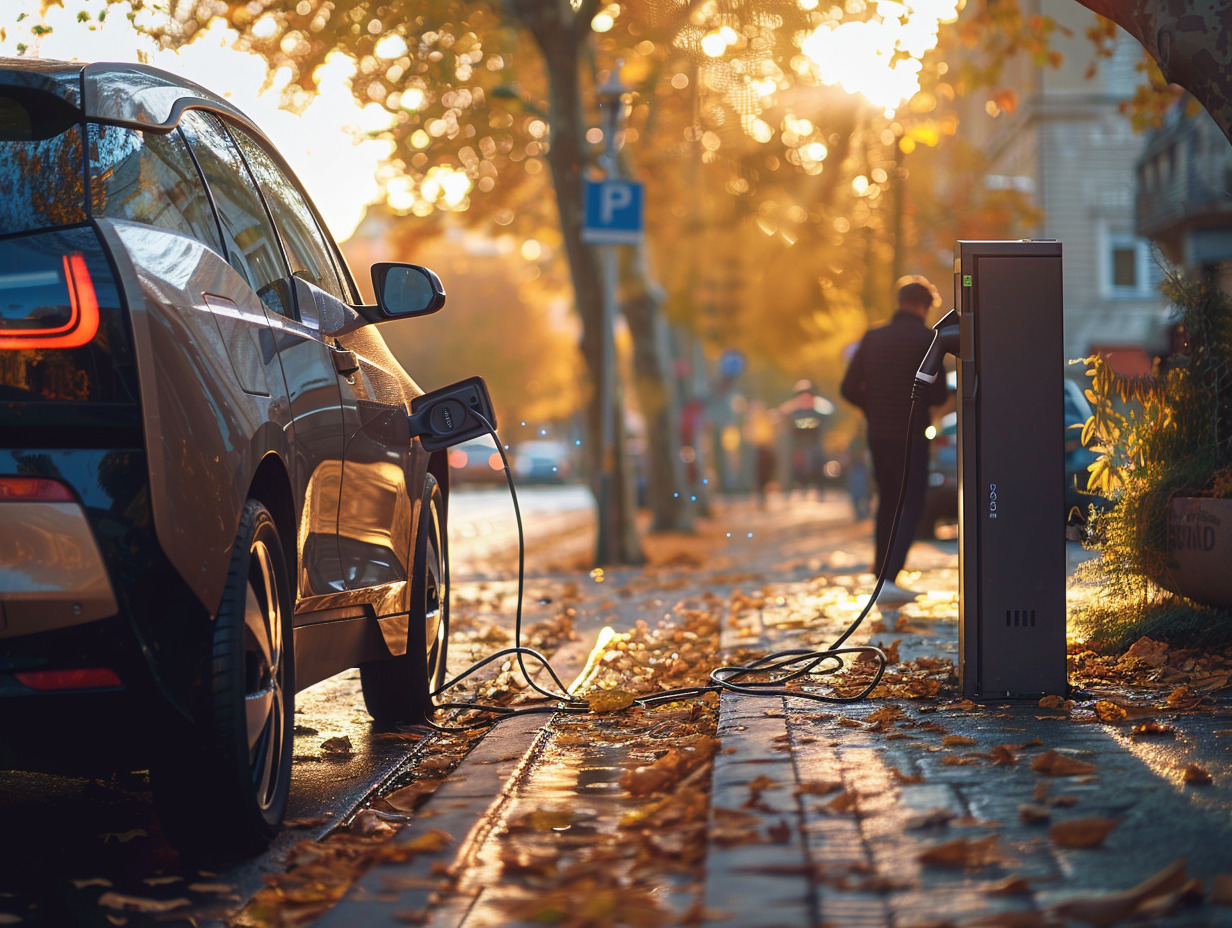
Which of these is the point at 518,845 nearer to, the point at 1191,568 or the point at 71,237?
the point at 71,237

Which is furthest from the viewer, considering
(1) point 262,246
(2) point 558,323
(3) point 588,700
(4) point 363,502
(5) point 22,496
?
(2) point 558,323

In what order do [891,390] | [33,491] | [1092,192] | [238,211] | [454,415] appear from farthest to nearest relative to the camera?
[1092,192], [891,390], [454,415], [238,211], [33,491]

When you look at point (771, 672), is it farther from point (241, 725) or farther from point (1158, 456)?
point (241, 725)

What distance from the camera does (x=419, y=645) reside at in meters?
6.13

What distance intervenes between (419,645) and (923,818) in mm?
2622

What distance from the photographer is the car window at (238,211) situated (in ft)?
15.1

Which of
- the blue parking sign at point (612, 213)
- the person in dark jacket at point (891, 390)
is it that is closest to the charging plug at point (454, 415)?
the person in dark jacket at point (891, 390)

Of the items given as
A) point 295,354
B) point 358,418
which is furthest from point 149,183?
point 358,418

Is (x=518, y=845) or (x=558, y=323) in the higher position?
(x=558, y=323)

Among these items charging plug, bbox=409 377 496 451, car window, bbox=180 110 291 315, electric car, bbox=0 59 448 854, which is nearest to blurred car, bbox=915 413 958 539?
charging plug, bbox=409 377 496 451

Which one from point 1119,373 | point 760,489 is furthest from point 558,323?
point 1119,373

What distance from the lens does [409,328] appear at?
81438 millimetres

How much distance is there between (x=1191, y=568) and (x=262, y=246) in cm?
399

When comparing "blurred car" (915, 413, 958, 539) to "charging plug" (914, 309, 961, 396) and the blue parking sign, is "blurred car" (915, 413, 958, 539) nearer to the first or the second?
the blue parking sign
